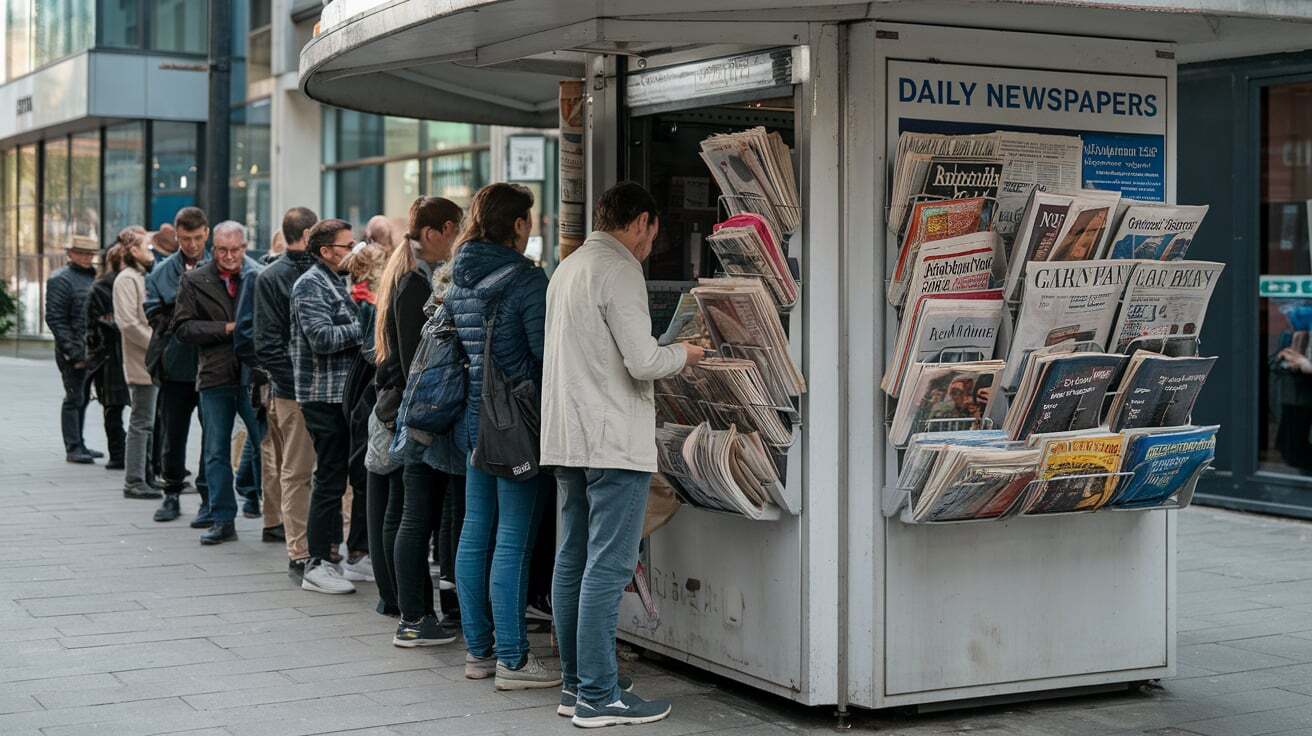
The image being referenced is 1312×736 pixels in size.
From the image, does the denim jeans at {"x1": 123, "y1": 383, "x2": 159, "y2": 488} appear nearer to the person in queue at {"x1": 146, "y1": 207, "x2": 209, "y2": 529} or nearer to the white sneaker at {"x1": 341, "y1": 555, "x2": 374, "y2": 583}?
the person in queue at {"x1": 146, "y1": 207, "x2": 209, "y2": 529}

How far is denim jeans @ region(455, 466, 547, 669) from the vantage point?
5.64 m

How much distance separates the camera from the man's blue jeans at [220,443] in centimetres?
877

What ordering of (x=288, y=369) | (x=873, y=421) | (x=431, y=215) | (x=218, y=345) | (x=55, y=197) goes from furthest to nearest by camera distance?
(x=55, y=197), (x=218, y=345), (x=288, y=369), (x=431, y=215), (x=873, y=421)

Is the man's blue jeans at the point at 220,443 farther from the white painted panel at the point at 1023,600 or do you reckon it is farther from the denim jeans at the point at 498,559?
the white painted panel at the point at 1023,600

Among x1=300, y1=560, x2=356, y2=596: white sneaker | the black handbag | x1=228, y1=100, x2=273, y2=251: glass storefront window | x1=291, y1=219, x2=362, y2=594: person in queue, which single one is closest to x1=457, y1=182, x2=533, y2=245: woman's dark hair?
the black handbag

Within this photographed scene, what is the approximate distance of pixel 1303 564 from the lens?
327 inches

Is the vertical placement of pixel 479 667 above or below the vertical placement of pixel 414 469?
below

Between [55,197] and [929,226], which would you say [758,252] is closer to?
[929,226]

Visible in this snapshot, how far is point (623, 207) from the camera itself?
519 centimetres

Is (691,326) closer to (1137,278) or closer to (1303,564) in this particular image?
(1137,278)

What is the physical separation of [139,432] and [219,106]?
3.52 m

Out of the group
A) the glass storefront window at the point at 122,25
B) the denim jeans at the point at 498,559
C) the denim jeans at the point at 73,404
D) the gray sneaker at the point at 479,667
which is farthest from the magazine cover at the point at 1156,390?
the glass storefront window at the point at 122,25

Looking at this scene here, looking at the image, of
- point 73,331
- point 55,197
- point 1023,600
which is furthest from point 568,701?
point 55,197

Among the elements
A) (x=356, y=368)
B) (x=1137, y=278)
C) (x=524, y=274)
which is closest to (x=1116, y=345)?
(x=1137, y=278)
